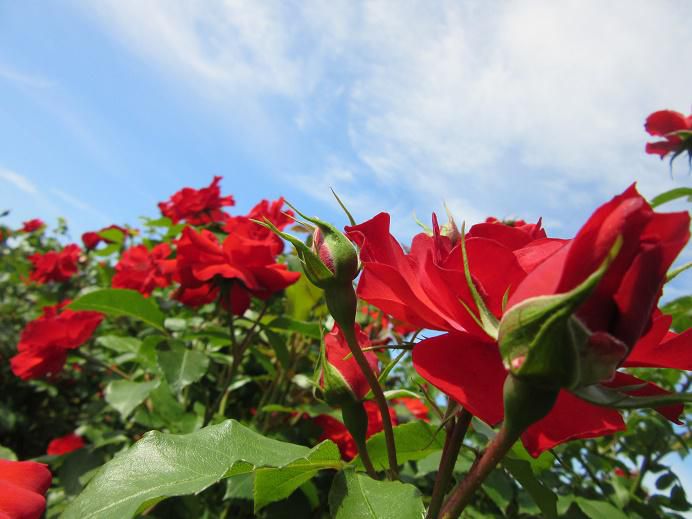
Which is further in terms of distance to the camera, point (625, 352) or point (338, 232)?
point (338, 232)

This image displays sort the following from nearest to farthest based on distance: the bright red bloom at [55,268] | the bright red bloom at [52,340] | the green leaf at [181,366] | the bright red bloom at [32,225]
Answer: the green leaf at [181,366]
the bright red bloom at [52,340]
the bright red bloom at [55,268]
the bright red bloom at [32,225]

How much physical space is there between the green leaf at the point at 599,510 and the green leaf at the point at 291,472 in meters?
0.66

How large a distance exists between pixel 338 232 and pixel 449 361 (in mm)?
203

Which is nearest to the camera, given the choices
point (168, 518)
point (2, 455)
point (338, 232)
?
point (338, 232)

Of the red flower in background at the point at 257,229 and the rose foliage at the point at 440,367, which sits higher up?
the red flower in background at the point at 257,229

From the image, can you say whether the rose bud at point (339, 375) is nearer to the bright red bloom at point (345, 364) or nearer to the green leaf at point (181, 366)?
the bright red bloom at point (345, 364)

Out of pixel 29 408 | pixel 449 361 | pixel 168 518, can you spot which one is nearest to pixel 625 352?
pixel 449 361

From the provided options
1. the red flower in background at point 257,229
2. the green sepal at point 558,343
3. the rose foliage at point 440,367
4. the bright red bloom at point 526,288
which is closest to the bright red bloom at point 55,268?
the red flower in background at point 257,229

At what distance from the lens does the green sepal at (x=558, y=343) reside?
335 millimetres

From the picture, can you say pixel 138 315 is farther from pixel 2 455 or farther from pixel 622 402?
pixel 622 402

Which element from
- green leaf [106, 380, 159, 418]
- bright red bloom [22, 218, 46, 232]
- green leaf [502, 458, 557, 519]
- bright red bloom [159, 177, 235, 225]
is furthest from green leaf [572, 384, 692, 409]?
bright red bloom [22, 218, 46, 232]

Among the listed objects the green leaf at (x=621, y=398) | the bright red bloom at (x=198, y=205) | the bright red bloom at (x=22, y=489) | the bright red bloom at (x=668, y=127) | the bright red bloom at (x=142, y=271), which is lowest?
the bright red bloom at (x=22, y=489)

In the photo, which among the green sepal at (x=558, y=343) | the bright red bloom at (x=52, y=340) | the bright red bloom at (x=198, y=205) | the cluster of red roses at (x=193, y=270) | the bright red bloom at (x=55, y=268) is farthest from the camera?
the bright red bloom at (x=55, y=268)

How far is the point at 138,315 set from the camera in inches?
56.0
